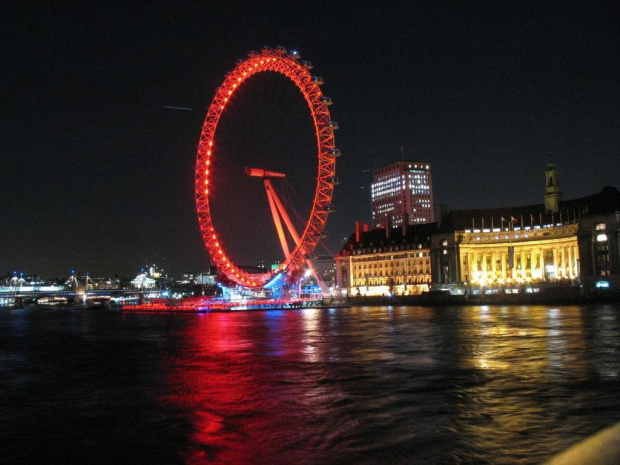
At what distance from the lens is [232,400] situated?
1422 centimetres

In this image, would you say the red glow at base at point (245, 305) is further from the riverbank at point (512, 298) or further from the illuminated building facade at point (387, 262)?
the illuminated building facade at point (387, 262)

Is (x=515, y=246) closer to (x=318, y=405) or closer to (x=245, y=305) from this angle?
(x=245, y=305)

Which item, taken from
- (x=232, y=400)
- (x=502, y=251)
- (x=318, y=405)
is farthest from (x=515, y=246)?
(x=318, y=405)

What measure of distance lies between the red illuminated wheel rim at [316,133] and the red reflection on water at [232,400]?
1558 inches

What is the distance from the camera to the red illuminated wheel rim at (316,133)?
63.0 meters

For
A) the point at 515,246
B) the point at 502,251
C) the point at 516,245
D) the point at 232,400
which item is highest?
the point at 516,245

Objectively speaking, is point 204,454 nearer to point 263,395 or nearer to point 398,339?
point 263,395

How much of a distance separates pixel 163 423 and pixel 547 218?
4060 inches

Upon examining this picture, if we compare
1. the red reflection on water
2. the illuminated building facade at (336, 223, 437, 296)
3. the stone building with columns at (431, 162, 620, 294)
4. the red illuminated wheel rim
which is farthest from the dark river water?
the illuminated building facade at (336, 223, 437, 296)

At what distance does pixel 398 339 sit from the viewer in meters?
30.0

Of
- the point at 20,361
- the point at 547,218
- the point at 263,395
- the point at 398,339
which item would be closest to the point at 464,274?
the point at 547,218

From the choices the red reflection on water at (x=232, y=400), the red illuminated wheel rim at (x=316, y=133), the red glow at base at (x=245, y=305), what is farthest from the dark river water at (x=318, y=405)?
the red glow at base at (x=245, y=305)

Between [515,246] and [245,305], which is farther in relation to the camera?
[515,246]

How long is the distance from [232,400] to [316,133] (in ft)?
169
